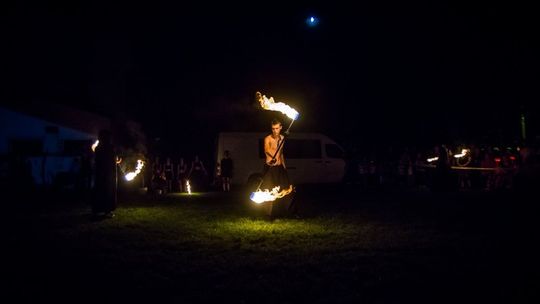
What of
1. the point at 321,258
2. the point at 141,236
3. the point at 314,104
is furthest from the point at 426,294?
the point at 314,104

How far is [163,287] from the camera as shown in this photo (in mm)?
5750

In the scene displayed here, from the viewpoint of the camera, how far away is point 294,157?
20547mm

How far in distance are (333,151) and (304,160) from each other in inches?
58.0

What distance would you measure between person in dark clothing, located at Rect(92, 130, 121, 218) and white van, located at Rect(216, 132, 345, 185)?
24.6 feet

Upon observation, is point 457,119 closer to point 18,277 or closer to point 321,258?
point 321,258

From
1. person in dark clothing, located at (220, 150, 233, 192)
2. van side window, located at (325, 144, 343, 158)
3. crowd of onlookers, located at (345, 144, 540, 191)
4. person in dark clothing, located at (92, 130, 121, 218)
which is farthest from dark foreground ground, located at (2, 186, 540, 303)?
van side window, located at (325, 144, 343, 158)

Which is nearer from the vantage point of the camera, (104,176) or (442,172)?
(104,176)

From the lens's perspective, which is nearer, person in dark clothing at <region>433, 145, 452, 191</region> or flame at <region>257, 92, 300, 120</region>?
flame at <region>257, 92, 300, 120</region>

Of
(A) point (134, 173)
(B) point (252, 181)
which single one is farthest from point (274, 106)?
(B) point (252, 181)

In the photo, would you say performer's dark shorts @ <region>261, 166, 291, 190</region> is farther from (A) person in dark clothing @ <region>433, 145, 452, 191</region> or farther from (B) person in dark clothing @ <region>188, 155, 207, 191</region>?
(B) person in dark clothing @ <region>188, 155, 207, 191</region>

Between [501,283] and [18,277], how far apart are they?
5.77 meters

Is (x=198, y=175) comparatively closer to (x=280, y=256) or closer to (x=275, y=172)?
(x=275, y=172)

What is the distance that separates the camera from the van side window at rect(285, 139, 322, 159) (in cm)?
2055

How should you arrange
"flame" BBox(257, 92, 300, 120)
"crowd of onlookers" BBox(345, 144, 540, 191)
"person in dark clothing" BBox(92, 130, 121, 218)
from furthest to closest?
1. "crowd of onlookers" BBox(345, 144, 540, 191)
2. "person in dark clothing" BBox(92, 130, 121, 218)
3. "flame" BBox(257, 92, 300, 120)
